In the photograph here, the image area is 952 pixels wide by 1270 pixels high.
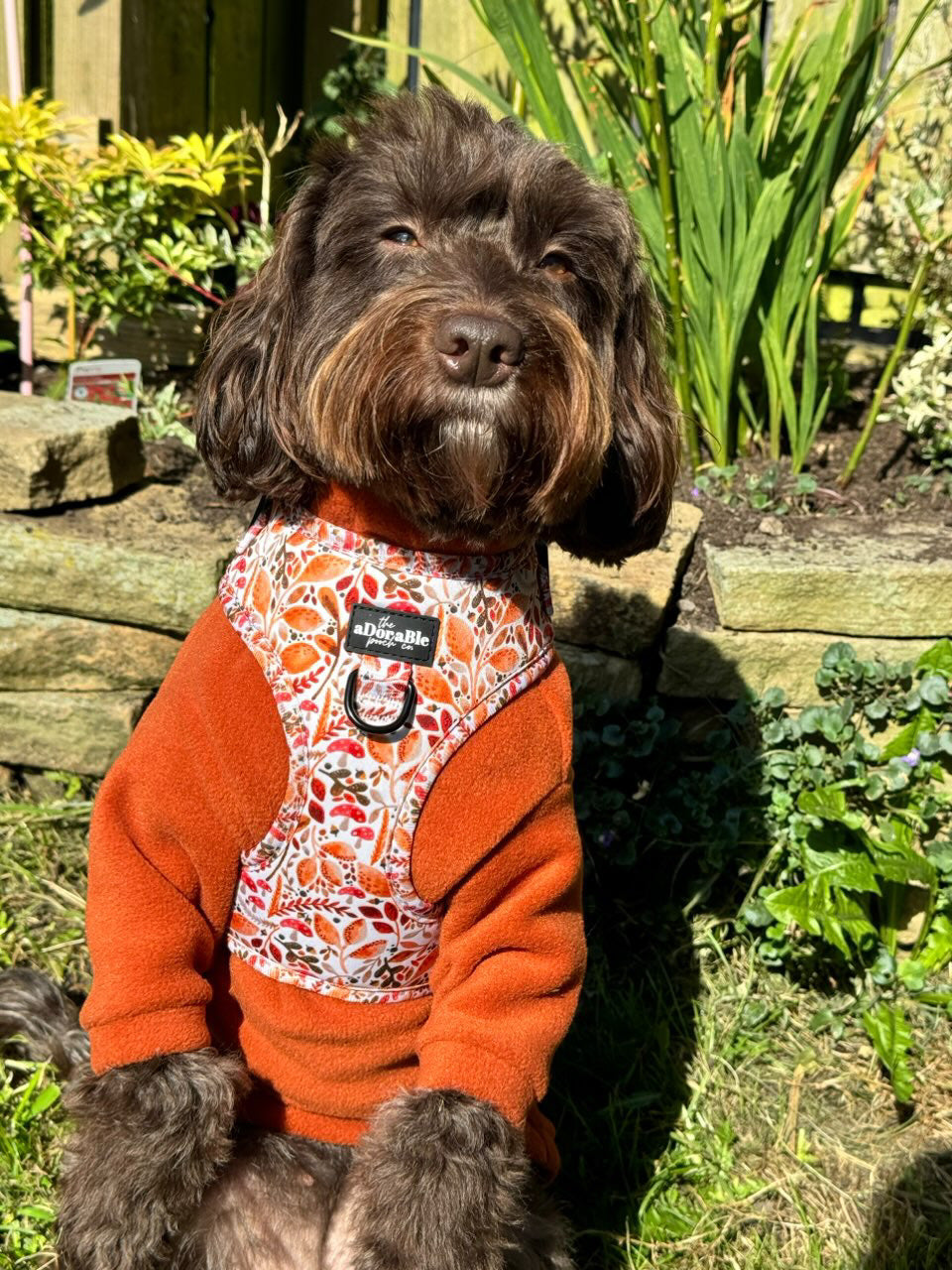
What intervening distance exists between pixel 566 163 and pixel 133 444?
1741 millimetres

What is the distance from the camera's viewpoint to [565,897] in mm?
1987

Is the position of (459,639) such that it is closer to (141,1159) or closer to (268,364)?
(268,364)

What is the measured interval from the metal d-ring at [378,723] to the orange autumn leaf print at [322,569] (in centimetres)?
15

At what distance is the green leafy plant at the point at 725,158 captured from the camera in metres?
3.36

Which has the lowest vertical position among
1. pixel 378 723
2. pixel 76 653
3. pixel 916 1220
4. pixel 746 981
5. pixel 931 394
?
pixel 916 1220

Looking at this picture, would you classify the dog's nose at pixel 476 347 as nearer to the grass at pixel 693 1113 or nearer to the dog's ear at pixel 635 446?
the dog's ear at pixel 635 446

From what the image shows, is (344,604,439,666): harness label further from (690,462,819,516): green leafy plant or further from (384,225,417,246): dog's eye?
(690,462,819,516): green leafy plant

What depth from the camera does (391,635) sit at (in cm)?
193

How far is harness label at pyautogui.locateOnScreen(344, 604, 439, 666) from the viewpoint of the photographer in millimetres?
1917

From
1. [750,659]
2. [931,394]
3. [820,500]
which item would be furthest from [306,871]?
[931,394]

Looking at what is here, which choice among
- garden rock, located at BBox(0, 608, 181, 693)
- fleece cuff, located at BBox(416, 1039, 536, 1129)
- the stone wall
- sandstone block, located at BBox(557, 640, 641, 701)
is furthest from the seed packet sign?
fleece cuff, located at BBox(416, 1039, 536, 1129)

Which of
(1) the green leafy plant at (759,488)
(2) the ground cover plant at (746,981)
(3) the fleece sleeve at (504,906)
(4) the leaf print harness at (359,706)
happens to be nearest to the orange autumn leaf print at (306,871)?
(4) the leaf print harness at (359,706)

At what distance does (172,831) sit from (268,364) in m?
0.71

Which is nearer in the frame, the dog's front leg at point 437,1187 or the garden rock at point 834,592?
the dog's front leg at point 437,1187
